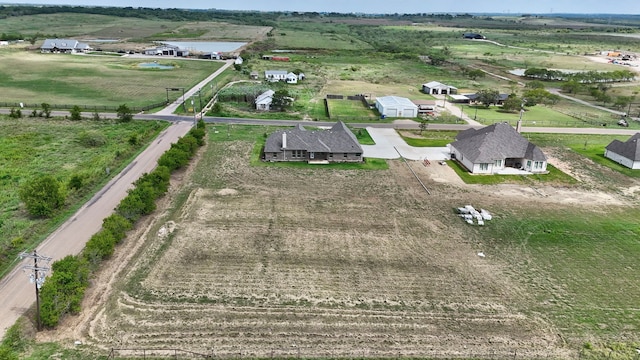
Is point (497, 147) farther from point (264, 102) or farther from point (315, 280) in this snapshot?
point (264, 102)

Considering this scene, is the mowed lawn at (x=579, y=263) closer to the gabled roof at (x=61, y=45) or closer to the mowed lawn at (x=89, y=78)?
the mowed lawn at (x=89, y=78)

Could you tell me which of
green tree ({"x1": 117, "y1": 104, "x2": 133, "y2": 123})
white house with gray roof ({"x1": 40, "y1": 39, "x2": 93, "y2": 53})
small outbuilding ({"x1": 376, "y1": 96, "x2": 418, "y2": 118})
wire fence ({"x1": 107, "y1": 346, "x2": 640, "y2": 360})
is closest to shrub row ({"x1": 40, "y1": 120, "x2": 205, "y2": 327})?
wire fence ({"x1": 107, "y1": 346, "x2": 640, "y2": 360})

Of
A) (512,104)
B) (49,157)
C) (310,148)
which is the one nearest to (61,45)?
(49,157)

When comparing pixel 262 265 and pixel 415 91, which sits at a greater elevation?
pixel 415 91

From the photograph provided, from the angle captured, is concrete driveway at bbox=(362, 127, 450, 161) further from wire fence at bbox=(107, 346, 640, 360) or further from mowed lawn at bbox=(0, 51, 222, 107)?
mowed lawn at bbox=(0, 51, 222, 107)

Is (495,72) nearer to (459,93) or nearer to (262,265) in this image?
(459,93)

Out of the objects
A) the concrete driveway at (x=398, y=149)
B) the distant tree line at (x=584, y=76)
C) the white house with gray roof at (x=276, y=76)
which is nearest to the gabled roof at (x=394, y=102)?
the concrete driveway at (x=398, y=149)

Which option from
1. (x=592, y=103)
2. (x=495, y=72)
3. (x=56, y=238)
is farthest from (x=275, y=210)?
(x=495, y=72)
